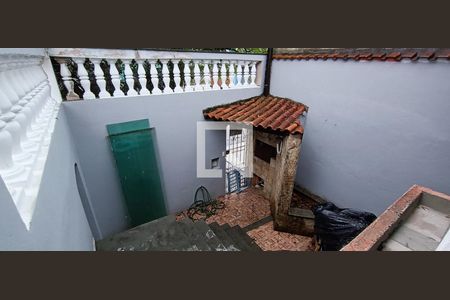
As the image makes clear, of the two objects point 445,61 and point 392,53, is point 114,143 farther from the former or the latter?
point 445,61

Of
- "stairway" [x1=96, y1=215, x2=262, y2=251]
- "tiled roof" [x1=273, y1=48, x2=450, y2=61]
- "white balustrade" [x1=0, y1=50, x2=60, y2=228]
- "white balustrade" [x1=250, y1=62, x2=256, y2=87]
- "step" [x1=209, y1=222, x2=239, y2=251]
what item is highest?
"tiled roof" [x1=273, y1=48, x2=450, y2=61]

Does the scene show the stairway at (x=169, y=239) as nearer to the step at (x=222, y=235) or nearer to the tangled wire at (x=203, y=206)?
the step at (x=222, y=235)

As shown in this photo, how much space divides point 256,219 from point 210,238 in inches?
88.6

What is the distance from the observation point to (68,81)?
369cm

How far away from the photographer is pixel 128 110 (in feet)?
14.5

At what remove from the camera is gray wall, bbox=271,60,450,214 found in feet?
12.6

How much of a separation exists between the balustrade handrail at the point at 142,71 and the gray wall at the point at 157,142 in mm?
204

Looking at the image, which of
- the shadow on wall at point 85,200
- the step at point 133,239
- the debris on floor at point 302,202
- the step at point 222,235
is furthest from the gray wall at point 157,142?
the debris on floor at point 302,202

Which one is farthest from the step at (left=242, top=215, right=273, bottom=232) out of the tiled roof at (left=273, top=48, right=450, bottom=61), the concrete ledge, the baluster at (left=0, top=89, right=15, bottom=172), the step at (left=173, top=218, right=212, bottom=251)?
the baluster at (left=0, top=89, right=15, bottom=172)

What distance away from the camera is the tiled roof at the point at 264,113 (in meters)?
4.78

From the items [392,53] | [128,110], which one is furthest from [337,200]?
[128,110]

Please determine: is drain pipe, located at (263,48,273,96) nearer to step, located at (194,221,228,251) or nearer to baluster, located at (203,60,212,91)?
baluster, located at (203,60,212,91)

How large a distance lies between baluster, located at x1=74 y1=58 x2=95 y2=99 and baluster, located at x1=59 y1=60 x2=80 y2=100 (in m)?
0.15

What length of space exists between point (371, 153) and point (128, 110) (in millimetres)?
5259
